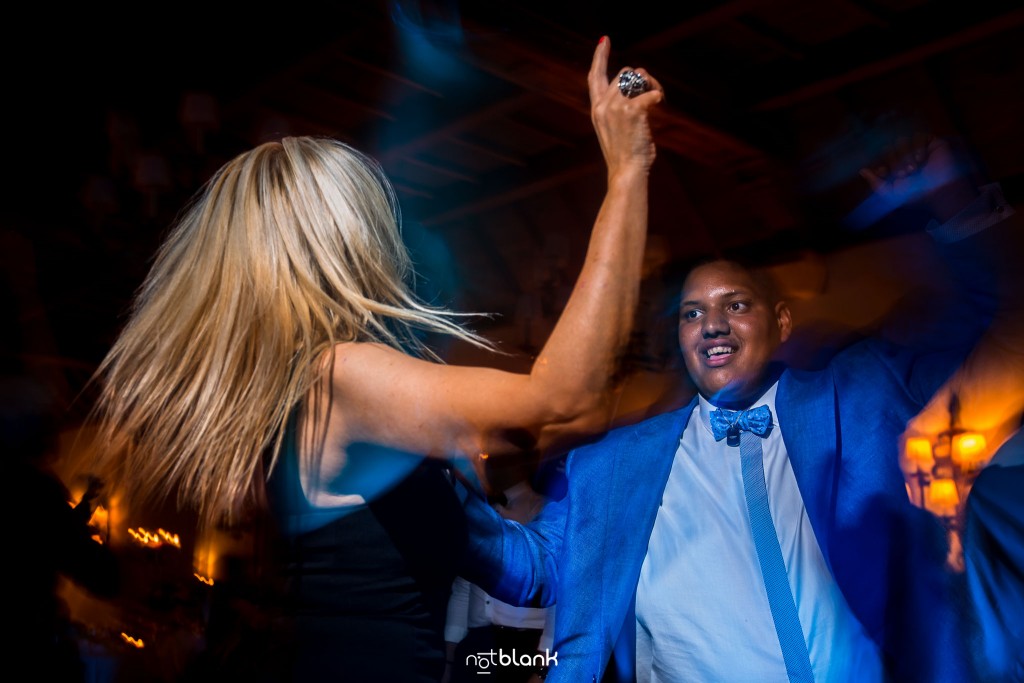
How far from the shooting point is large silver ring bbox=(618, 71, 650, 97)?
3.12ft

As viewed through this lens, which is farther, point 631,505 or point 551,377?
point 631,505

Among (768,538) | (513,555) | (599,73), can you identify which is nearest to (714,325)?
(768,538)

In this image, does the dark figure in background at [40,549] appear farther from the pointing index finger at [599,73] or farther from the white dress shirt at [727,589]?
the white dress shirt at [727,589]

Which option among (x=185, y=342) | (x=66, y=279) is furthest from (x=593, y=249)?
(x=66, y=279)

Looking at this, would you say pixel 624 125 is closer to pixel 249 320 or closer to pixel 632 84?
pixel 632 84

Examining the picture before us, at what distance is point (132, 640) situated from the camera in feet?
5.33

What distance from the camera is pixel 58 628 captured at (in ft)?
5.57

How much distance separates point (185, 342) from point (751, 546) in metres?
1.49

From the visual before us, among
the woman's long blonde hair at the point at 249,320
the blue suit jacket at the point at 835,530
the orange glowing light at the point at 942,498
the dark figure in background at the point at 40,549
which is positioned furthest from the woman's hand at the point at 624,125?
the orange glowing light at the point at 942,498

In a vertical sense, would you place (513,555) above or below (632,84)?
below

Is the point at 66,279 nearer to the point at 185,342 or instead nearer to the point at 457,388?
the point at 185,342

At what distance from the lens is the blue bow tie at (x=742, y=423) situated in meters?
2.19

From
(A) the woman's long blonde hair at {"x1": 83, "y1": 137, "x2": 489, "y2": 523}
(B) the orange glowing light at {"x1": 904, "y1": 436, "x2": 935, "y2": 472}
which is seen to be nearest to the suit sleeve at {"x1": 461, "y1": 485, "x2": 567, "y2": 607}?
(A) the woman's long blonde hair at {"x1": 83, "y1": 137, "x2": 489, "y2": 523}

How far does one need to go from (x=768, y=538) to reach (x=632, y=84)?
1.38 m
